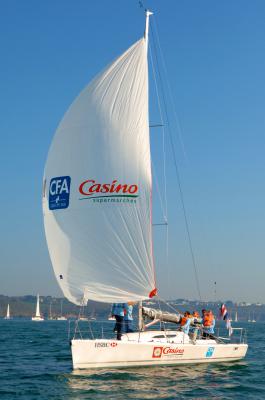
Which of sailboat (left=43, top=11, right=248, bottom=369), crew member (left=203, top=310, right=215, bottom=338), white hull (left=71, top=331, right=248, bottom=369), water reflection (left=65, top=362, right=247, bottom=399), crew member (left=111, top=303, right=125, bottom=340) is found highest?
sailboat (left=43, top=11, right=248, bottom=369)

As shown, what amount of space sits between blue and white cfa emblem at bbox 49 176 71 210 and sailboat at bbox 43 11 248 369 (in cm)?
4

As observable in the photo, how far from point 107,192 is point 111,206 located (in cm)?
55

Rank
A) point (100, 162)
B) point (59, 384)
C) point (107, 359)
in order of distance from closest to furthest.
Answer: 1. point (59, 384)
2. point (107, 359)
3. point (100, 162)

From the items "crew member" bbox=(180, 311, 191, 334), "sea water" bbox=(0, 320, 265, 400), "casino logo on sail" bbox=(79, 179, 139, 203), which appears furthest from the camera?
"crew member" bbox=(180, 311, 191, 334)

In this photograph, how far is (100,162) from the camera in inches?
857

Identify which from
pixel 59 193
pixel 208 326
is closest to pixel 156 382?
pixel 208 326

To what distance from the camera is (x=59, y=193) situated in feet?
71.4

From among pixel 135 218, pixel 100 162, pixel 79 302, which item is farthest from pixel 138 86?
pixel 79 302

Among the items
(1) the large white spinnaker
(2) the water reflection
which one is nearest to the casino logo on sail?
(1) the large white spinnaker

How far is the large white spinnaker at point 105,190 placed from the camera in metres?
21.2

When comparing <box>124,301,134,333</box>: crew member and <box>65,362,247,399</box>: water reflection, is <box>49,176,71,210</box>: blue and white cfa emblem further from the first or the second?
<box>65,362,247,399</box>: water reflection

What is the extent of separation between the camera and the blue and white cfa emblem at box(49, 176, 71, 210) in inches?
853

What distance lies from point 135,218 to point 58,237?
9.76 ft

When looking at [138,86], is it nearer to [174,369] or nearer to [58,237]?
[58,237]
